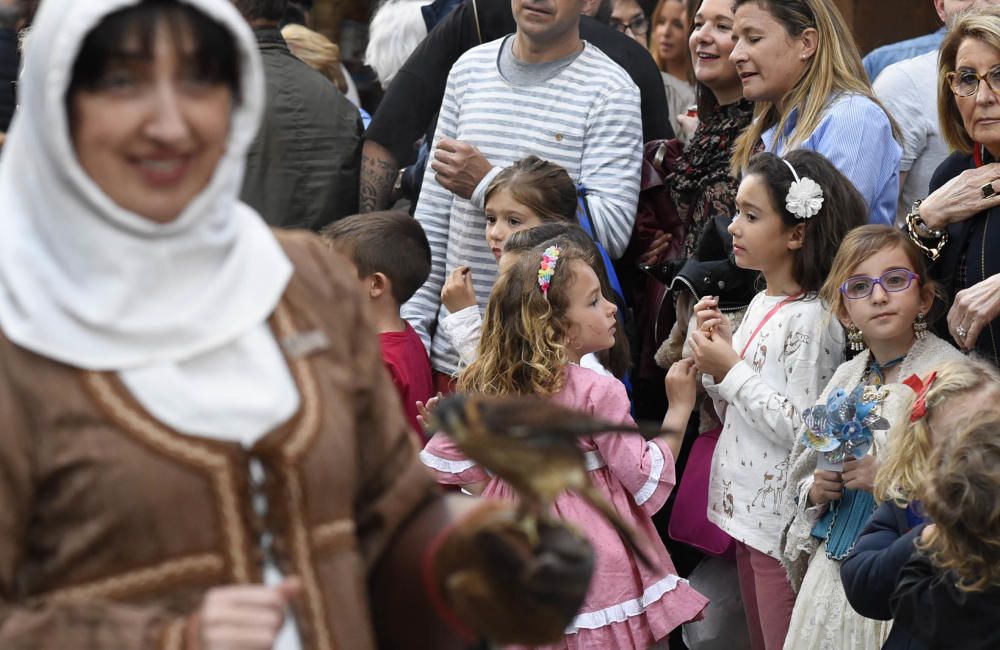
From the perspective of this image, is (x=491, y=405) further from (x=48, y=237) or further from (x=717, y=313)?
(x=717, y=313)

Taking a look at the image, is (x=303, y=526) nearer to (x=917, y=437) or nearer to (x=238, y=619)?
(x=238, y=619)

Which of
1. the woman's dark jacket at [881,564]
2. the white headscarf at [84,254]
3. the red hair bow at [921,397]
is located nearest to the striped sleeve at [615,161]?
the red hair bow at [921,397]

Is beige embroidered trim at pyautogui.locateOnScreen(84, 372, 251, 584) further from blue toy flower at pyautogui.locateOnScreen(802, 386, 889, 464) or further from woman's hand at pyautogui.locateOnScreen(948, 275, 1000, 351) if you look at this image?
woman's hand at pyautogui.locateOnScreen(948, 275, 1000, 351)

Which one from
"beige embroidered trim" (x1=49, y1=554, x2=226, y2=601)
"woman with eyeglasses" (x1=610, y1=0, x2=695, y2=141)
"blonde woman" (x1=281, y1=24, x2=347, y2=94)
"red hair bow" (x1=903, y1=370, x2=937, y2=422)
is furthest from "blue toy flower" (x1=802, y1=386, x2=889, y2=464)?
"blonde woman" (x1=281, y1=24, x2=347, y2=94)

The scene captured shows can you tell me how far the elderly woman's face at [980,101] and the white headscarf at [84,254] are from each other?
2643mm

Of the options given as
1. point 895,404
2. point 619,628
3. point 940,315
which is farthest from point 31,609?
point 940,315

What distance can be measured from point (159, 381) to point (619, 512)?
2297 millimetres

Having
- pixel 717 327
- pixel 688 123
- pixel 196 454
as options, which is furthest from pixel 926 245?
pixel 196 454

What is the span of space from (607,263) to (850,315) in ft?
3.05

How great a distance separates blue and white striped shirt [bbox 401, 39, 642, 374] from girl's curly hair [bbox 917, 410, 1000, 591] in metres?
2.02

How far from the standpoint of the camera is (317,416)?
6.03 feet

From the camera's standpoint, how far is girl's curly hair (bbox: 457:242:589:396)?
3912mm

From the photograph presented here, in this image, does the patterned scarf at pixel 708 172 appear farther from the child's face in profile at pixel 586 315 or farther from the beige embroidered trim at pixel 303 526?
the beige embroidered trim at pixel 303 526

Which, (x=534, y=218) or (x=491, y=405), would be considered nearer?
(x=491, y=405)
